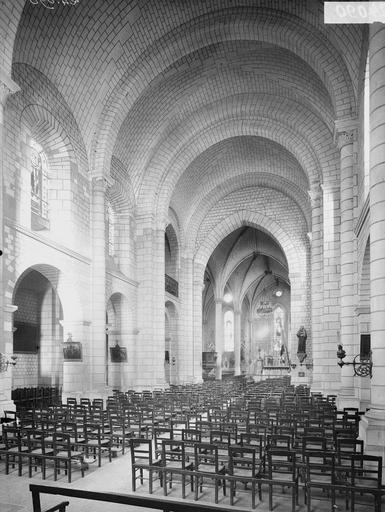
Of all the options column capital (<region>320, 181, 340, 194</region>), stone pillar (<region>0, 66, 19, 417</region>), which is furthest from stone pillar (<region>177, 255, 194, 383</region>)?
stone pillar (<region>0, 66, 19, 417</region>)

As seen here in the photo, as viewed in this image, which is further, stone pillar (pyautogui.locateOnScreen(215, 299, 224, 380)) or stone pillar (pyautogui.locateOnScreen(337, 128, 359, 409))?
stone pillar (pyautogui.locateOnScreen(215, 299, 224, 380))

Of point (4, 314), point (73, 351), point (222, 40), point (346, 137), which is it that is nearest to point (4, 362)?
point (4, 314)

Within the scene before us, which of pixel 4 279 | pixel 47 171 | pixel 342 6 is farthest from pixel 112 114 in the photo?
pixel 342 6

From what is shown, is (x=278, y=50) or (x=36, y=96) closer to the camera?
(x=36, y=96)

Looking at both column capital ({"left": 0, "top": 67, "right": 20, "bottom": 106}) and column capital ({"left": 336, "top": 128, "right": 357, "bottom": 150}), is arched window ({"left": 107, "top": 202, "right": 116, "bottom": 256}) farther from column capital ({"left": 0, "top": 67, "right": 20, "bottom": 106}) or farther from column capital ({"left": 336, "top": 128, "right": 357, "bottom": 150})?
column capital ({"left": 336, "top": 128, "right": 357, "bottom": 150})

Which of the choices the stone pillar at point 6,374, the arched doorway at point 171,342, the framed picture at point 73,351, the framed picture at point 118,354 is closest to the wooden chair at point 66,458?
the stone pillar at point 6,374

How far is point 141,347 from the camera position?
2786 cm

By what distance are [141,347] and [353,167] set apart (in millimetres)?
15403

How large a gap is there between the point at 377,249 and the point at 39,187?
14258 mm

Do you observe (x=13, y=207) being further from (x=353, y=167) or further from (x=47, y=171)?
(x=353, y=167)

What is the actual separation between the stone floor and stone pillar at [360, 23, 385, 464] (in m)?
2.40

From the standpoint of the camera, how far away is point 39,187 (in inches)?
809

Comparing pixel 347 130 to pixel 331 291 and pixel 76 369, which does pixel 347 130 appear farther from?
pixel 76 369

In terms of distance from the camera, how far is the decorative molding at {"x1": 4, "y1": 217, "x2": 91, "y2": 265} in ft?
55.1
